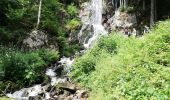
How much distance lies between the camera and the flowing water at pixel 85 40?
18.2 meters

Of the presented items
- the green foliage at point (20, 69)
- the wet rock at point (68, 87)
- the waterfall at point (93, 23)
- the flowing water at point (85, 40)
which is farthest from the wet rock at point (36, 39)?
the wet rock at point (68, 87)

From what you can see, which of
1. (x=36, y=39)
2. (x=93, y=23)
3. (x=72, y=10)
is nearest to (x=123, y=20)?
(x=93, y=23)

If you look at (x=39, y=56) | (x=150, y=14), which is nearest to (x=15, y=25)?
(x=39, y=56)

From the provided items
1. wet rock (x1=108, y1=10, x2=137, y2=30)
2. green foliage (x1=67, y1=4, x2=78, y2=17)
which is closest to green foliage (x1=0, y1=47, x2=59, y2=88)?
wet rock (x1=108, y1=10, x2=137, y2=30)

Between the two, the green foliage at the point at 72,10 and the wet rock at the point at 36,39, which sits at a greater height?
the green foliage at the point at 72,10

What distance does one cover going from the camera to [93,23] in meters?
34.1

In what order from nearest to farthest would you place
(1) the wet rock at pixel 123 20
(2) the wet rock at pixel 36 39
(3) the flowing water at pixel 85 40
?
1. (3) the flowing water at pixel 85 40
2. (2) the wet rock at pixel 36 39
3. (1) the wet rock at pixel 123 20

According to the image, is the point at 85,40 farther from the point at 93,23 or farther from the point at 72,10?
the point at 72,10

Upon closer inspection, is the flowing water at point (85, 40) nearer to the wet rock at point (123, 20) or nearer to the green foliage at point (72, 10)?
the green foliage at point (72, 10)

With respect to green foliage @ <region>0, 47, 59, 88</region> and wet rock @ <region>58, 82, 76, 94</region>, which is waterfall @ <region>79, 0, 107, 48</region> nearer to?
green foliage @ <region>0, 47, 59, 88</region>

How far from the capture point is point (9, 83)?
19.2 meters

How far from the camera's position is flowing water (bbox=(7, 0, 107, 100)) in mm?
18156

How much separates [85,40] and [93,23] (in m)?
3.72

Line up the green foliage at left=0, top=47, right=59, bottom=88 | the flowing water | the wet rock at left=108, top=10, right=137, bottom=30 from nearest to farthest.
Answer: the flowing water < the green foliage at left=0, top=47, right=59, bottom=88 < the wet rock at left=108, top=10, right=137, bottom=30
